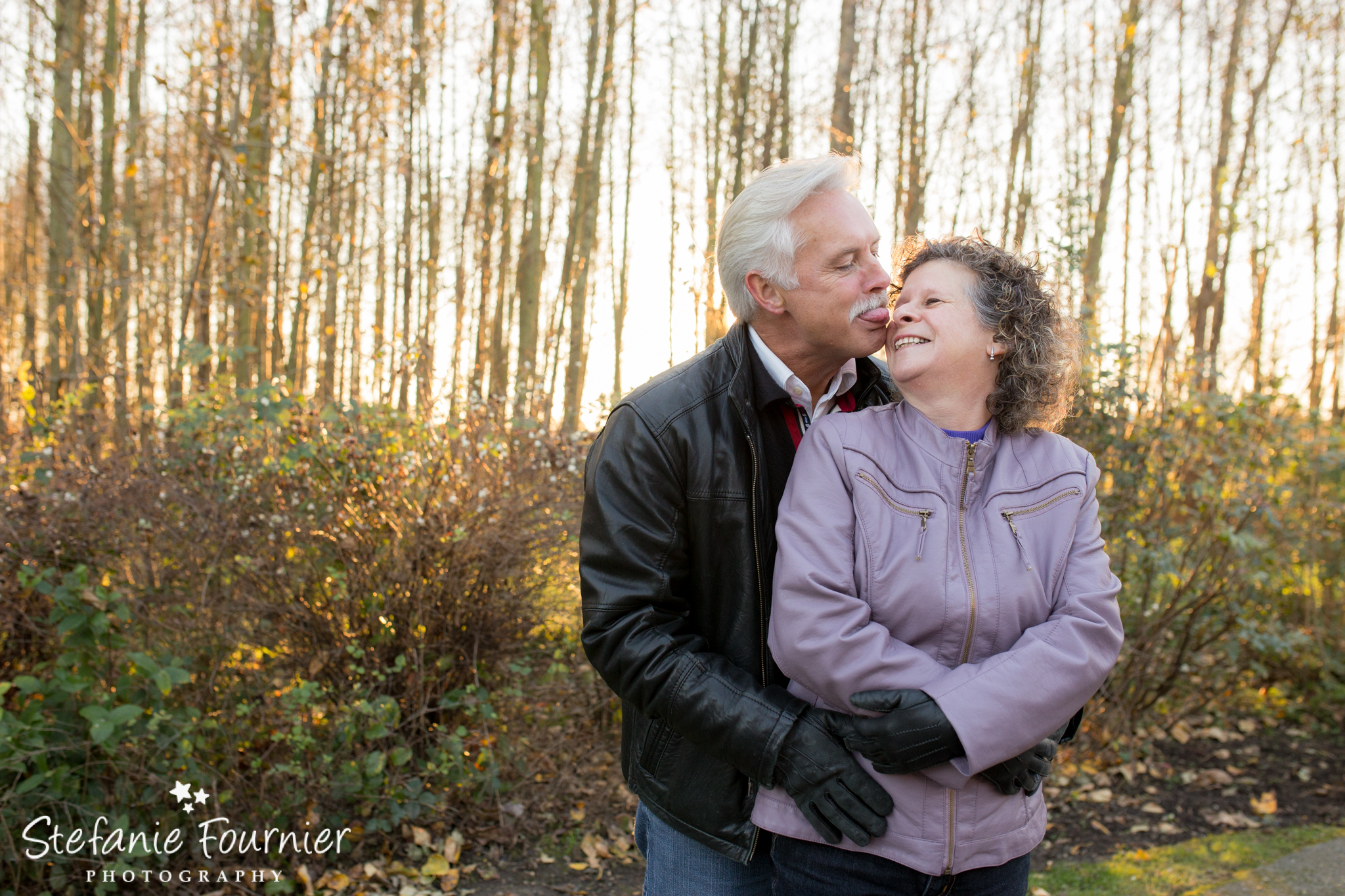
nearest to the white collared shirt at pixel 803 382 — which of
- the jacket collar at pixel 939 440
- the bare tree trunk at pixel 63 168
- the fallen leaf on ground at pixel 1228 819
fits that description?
the jacket collar at pixel 939 440

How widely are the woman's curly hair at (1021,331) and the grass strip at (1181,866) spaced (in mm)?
2616

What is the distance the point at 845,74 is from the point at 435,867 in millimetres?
5965

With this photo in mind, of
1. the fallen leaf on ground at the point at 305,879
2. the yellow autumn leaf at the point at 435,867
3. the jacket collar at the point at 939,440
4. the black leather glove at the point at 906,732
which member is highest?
the jacket collar at the point at 939,440

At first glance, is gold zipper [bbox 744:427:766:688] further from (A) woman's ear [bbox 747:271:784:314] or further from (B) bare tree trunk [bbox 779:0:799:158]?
(B) bare tree trunk [bbox 779:0:799:158]

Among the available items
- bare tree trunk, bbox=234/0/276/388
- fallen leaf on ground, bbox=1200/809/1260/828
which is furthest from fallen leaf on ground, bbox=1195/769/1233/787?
bare tree trunk, bbox=234/0/276/388

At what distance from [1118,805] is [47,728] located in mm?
4807

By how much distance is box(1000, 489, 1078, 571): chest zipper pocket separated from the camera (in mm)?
1627

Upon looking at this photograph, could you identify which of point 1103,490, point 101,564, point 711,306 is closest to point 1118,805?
point 1103,490

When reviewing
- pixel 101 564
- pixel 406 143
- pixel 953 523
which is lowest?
pixel 101 564

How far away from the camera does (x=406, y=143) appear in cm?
1230

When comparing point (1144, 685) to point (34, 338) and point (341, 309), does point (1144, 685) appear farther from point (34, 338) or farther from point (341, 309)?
point (341, 309)

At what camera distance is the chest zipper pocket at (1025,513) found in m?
1.63

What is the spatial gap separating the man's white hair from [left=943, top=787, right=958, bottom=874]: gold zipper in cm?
108

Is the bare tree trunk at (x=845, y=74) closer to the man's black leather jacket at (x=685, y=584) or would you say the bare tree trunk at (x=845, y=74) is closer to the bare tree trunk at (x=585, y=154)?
the bare tree trunk at (x=585, y=154)
